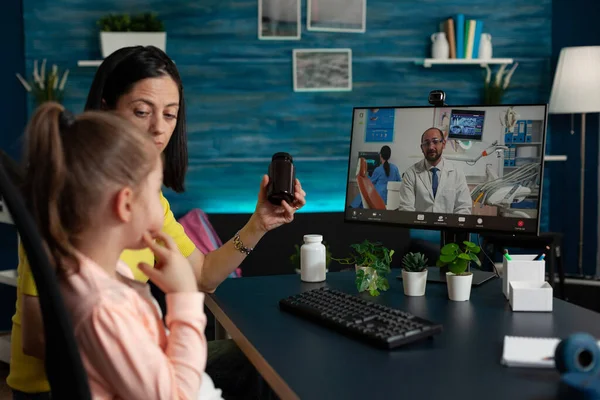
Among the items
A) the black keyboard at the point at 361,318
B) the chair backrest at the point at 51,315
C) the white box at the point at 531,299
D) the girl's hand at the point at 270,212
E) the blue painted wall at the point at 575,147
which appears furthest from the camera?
the blue painted wall at the point at 575,147

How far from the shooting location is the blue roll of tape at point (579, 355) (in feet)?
3.38

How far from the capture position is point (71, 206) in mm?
1054

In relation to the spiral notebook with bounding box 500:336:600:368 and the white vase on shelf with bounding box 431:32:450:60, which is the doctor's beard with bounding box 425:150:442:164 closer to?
the spiral notebook with bounding box 500:336:600:368

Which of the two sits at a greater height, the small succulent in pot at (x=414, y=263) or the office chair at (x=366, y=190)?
the office chair at (x=366, y=190)

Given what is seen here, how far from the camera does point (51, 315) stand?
922mm

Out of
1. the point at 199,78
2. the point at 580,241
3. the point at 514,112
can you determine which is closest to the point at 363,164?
the point at 514,112

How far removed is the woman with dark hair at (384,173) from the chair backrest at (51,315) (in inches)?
49.8

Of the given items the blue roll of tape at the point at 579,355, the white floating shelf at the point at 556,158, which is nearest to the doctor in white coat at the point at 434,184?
the blue roll of tape at the point at 579,355

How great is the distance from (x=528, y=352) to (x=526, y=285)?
449mm

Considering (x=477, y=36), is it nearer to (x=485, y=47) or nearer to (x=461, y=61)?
(x=485, y=47)

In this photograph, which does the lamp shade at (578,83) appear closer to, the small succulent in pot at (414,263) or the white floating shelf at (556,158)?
the white floating shelf at (556,158)

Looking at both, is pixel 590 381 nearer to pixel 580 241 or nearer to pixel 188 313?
pixel 188 313

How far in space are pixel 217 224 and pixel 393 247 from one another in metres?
1.02

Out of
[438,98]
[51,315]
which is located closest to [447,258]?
[438,98]
